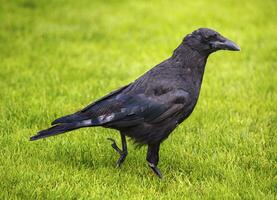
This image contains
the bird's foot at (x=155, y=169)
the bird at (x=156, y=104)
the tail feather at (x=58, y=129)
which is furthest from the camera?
the bird's foot at (x=155, y=169)

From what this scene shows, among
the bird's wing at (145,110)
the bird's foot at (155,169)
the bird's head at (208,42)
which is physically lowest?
the bird's foot at (155,169)

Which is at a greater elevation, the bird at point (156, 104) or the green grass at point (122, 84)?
the bird at point (156, 104)

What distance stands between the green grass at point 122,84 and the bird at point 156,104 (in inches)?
14.5

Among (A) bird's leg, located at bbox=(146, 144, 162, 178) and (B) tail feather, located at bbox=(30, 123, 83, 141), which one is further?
(A) bird's leg, located at bbox=(146, 144, 162, 178)

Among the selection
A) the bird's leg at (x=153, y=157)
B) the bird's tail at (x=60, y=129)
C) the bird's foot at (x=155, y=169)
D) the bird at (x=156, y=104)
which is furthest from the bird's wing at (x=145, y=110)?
the bird's foot at (x=155, y=169)

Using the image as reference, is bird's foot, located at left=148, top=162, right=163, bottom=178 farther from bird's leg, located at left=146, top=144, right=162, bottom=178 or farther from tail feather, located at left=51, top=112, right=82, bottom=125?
tail feather, located at left=51, top=112, right=82, bottom=125

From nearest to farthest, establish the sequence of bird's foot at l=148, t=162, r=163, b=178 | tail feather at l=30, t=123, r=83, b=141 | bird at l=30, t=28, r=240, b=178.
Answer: tail feather at l=30, t=123, r=83, b=141
bird at l=30, t=28, r=240, b=178
bird's foot at l=148, t=162, r=163, b=178

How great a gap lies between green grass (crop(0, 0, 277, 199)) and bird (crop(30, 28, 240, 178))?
368 mm

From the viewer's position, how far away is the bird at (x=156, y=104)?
179 inches

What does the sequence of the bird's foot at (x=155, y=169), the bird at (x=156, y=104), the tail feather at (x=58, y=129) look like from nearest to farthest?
the tail feather at (x=58, y=129), the bird at (x=156, y=104), the bird's foot at (x=155, y=169)

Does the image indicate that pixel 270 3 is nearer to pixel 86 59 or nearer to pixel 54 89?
pixel 86 59

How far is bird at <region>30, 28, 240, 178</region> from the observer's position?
179 inches

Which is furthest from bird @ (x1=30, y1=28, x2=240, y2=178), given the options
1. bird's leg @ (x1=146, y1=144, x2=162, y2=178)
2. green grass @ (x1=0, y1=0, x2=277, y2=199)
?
green grass @ (x1=0, y1=0, x2=277, y2=199)

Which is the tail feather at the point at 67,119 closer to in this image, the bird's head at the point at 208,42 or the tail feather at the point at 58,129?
the tail feather at the point at 58,129
